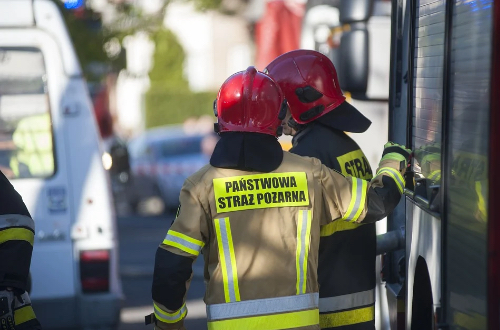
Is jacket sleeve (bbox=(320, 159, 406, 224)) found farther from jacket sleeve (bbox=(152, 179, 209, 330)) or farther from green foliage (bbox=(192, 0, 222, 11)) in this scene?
green foliage (bbox=(192, 0, 222, 11))

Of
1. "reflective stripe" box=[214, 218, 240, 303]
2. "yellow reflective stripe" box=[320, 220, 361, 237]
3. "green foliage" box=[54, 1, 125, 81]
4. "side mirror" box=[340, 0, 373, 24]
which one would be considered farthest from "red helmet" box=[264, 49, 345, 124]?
"green foliage" box=[54, 1, 125, 81]

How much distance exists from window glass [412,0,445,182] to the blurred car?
14.5 meters

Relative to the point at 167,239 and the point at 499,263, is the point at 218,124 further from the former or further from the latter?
the point at 499,263

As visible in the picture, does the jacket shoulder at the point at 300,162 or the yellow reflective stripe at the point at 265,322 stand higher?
the jacket shoulder at the point at 300,162

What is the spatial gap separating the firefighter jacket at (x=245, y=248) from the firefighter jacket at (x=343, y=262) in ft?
1.52

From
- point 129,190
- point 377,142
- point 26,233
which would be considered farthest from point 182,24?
point 26,233

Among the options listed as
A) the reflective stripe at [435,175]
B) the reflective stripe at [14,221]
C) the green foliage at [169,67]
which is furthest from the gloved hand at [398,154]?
the green foliage at [169,67]

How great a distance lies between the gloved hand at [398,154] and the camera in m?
3.91

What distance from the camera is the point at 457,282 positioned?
123 inches

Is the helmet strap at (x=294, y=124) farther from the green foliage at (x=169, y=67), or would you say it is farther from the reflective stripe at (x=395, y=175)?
the green foliage at (x=169, y=67)

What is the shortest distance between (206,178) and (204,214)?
129mm

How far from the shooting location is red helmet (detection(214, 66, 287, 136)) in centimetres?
362

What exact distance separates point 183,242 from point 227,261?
6.8 inches

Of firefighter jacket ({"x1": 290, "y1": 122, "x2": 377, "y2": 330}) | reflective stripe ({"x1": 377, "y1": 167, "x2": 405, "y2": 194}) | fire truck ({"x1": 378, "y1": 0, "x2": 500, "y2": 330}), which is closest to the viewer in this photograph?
fire truck ({"x1": 378, "y1": 0, "x2": 500, "y2": 330})
